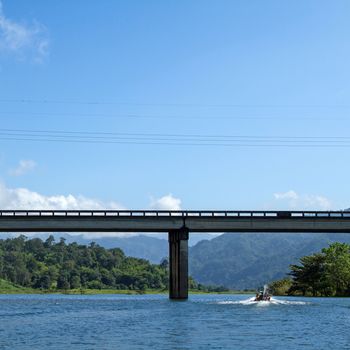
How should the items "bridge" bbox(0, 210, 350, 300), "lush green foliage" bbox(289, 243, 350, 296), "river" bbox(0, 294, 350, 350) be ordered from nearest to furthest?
"river" bbox(0, 294, 350, 350), "bridge" bbox(0, 210, 350, 300), "lush green foliage" bbox(289, 243, 350, 296)

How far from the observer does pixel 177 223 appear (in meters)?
94.9

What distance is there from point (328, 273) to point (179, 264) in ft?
146

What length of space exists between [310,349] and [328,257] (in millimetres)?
92739

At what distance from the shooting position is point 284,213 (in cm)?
9656

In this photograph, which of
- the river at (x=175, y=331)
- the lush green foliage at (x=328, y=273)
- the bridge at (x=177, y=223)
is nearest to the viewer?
the river at (x=175, y=331)

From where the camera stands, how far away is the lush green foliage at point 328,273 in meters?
127

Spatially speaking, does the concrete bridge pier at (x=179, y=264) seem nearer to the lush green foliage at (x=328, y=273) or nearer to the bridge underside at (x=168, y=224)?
the bridge underside at (x=168, y=224)

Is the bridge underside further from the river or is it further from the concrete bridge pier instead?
the river

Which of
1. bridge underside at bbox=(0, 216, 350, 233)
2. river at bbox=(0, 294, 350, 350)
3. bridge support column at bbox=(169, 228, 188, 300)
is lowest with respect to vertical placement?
river at bbox=(0, 294, 350, 350)

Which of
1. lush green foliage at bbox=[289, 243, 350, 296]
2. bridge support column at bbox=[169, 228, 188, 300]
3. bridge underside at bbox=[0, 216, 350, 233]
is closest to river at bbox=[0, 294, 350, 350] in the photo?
bridge support column at bbox=[169, 228, 188, 300]

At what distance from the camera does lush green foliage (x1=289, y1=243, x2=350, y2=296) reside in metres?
127

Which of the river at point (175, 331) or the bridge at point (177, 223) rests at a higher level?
the bridge at point (177, 223)

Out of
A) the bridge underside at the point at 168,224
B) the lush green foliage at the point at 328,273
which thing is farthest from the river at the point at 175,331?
the lush green foliage at the point at 328,273

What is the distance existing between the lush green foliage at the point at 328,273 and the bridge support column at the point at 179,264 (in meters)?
42.6
